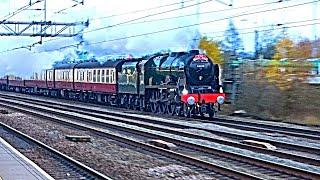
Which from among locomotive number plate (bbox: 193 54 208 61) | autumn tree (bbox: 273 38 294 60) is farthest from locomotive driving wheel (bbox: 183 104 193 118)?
autumn tree (bbox: 273 38 294 60)

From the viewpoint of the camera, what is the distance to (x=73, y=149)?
17.2 m

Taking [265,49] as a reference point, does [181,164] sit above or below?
below

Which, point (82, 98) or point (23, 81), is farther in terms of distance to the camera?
point (23, 81)

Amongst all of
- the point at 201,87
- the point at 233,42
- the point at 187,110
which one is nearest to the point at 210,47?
the point at 233,42

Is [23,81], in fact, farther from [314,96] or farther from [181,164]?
[181,164]

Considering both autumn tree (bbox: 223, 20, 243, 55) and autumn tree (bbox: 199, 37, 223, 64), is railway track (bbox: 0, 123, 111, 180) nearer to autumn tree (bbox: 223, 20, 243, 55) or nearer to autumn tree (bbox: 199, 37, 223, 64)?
autumn tree (bbox: 199, 37, 223, 64)

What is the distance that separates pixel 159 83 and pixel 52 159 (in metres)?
18.8

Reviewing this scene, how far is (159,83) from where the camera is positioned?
33.6 m

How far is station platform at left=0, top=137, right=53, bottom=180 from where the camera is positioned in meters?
11.1

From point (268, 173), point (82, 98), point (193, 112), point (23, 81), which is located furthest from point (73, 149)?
point (23, 81)

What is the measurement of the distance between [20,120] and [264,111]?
11848 millimetres

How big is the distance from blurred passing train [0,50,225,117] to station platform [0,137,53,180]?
16.2 meters

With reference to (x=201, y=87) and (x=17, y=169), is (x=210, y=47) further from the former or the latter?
(x=17, y=169)

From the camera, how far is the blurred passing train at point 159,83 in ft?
100
